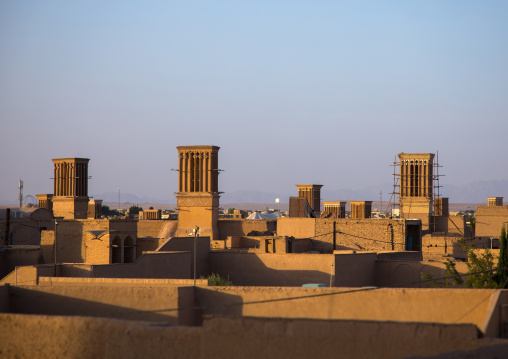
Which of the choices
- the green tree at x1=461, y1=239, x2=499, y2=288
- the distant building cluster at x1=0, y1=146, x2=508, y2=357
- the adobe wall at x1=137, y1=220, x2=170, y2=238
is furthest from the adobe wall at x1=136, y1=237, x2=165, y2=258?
the adobe wall at x1=137, y1=220, x2=170, y2=238

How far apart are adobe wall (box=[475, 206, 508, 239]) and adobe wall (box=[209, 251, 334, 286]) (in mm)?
25584

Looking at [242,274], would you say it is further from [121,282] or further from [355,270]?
[121,282]

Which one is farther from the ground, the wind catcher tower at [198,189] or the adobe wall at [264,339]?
the wind catcher tower at [198,189]

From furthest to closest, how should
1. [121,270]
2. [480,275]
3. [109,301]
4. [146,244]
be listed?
[146,244] → [480,275] → [121,270] → [109,301]

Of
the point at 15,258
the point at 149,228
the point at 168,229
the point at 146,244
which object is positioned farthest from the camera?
the point at 149,228

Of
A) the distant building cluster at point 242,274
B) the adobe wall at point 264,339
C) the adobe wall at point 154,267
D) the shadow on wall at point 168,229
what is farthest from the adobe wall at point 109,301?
the shadow on wall at point 168,229

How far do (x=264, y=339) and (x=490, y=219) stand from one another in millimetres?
38747

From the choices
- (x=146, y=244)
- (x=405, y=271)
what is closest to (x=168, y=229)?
(x=146, y=244)

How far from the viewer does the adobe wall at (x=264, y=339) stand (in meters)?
8.51

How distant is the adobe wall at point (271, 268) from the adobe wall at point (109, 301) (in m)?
9.11

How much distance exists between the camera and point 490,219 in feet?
148

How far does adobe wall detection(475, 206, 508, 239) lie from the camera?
44688 mm

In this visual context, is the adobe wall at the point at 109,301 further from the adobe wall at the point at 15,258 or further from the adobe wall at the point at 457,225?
the adobe wall at the point at 457,225

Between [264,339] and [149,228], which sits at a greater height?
[264,339]
